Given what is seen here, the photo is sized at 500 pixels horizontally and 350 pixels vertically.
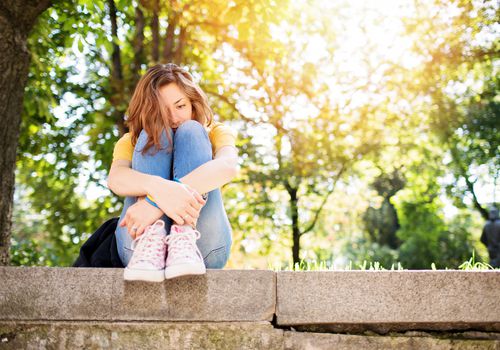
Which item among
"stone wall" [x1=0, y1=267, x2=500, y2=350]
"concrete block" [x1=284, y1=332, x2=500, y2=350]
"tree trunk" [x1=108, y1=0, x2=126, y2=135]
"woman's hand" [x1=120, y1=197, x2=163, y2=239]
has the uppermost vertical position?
"tree trunk" [x1=108, y1=0, x2=126, y2=135]

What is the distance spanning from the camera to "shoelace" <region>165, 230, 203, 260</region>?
89.2 inches

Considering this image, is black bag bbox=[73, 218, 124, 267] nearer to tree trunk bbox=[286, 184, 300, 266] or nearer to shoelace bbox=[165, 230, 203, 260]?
shoelace bbox=[165, 230, 203, 260]

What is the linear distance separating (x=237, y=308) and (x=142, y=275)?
0.43m

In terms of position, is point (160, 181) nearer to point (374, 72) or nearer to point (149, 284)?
point (149, 284)

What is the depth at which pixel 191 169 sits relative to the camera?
Answer: 2.59 m

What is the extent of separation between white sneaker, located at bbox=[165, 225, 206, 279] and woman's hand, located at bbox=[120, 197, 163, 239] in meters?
0.12

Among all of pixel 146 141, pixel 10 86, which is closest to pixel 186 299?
pixel 146 141

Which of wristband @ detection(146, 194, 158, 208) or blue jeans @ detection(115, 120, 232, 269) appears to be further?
blue jeans @ detection(115, 120, 232, 269)

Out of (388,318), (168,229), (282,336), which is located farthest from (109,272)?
(388,318)

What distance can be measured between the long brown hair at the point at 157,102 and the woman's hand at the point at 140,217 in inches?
17.2

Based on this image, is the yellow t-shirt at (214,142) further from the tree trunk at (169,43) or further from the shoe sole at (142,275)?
the tree trunk at (169,43)

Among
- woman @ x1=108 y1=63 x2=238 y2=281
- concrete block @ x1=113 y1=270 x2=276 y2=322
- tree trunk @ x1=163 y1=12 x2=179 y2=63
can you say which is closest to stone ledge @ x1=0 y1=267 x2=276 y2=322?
concrete block @ x1=113 y1=270 x2=276 y2=322

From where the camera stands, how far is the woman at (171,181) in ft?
7.59

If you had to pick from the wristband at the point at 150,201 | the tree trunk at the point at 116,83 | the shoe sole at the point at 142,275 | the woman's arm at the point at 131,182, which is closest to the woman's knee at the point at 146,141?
the woman's arm at the point at 131,182
